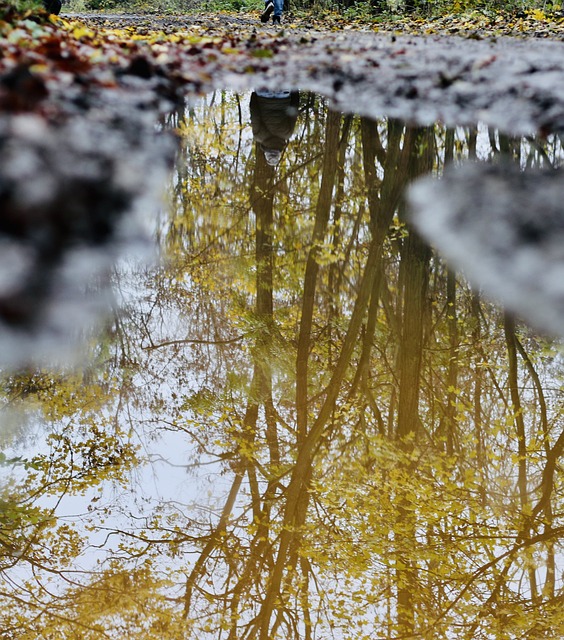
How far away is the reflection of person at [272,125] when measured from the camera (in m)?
5.22

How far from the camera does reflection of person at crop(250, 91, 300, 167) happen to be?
206 inches

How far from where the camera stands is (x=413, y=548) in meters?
2.52

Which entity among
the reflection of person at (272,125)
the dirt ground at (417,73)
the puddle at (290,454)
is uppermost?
the dirt ground at (417,73)

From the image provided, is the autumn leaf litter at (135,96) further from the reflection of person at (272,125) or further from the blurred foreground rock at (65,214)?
the reflection of person at (272,125)

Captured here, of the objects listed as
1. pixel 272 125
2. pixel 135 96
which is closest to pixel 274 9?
pixel 135 96

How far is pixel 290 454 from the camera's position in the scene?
2.60m

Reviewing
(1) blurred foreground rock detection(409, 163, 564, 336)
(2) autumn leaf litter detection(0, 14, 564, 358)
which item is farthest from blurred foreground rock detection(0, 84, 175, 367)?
(1) blurred foreground rock detection(409, 163, 564, 336)

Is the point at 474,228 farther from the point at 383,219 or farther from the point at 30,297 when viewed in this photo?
the point at 30,297

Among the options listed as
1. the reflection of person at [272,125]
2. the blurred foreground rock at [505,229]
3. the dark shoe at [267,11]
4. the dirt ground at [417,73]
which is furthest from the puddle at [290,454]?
the dark shoe at [267,11]

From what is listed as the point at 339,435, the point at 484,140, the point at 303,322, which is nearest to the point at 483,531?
the point at 339,435

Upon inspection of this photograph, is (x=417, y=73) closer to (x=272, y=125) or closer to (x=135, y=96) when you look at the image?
(x=272, y=125)

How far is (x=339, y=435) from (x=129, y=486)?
909 millimetres

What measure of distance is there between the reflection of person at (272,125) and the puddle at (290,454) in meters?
1.28

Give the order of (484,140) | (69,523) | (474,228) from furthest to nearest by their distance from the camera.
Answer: (484,140) < (474,228) < (69,523)
